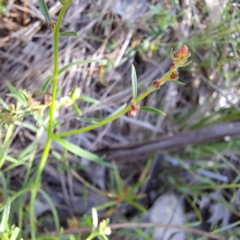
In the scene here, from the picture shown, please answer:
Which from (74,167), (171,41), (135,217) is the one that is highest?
(171,41)

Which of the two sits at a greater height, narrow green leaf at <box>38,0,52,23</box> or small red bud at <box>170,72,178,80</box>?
narrow green leaf at <box>38,0,52,23</box>

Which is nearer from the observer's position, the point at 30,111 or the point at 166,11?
the point at 30,111

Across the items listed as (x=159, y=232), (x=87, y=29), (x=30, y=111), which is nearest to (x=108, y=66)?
(x=87, y=29)

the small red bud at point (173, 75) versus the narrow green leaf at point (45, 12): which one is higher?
the narrow green leaf at point (45, 12)

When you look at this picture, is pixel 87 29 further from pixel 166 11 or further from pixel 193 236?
pixel 193 236

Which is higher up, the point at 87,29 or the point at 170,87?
the point at 87,29

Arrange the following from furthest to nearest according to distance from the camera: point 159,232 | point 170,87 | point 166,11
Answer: point 170,87 < point 159,232 < point 166,11

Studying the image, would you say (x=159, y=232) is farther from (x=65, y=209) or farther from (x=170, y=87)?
(x=170, y=87)

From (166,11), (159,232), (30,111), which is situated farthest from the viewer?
(159,232)

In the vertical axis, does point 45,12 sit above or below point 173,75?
above

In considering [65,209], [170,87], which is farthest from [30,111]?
[170,87]
